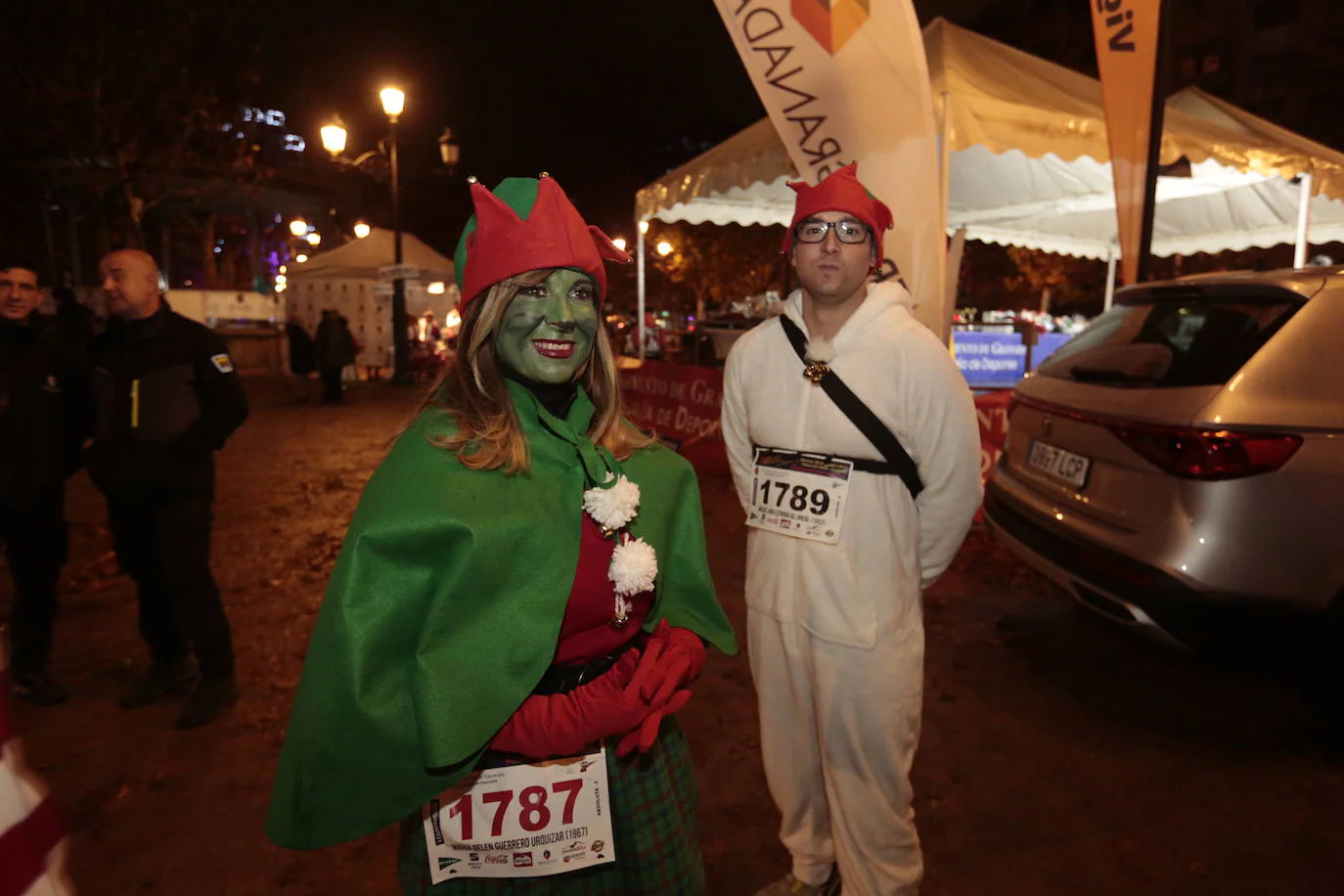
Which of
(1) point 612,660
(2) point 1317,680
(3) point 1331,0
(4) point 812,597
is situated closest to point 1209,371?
(2) point 1317,680

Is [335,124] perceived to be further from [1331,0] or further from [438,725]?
[1331,0]

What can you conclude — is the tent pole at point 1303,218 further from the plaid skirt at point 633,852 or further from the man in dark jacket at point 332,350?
the man in dark jacket at point 332,350

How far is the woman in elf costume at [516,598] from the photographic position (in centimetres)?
140

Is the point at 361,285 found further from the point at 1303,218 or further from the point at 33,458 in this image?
the point at 1303,218

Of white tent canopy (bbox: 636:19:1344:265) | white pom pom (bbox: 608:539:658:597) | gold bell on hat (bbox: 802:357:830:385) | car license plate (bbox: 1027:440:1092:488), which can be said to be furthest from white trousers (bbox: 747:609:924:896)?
white tent canopy (bbox: 636:19:1344:265)

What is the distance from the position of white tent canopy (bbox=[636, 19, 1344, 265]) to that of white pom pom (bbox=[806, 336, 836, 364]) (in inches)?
140

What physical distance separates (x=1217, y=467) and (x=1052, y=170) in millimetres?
7733

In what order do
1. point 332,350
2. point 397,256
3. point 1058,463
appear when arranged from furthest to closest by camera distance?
point 397,256 < point 332,350 < point 1058,463

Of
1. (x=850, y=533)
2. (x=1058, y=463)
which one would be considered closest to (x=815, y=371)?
(x=850, y=533)

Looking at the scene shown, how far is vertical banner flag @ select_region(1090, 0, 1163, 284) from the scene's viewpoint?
483 centimetres

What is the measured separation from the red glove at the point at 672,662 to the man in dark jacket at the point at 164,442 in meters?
2.68

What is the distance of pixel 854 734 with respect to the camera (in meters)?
2.24

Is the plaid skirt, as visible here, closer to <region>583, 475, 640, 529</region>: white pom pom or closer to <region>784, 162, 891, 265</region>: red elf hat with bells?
<region>583, 475, 640, 529</region>: white pom pom

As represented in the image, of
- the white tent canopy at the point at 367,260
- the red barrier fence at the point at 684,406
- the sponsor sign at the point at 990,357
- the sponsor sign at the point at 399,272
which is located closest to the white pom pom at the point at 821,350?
the red barrier fence at the point at 684,406
